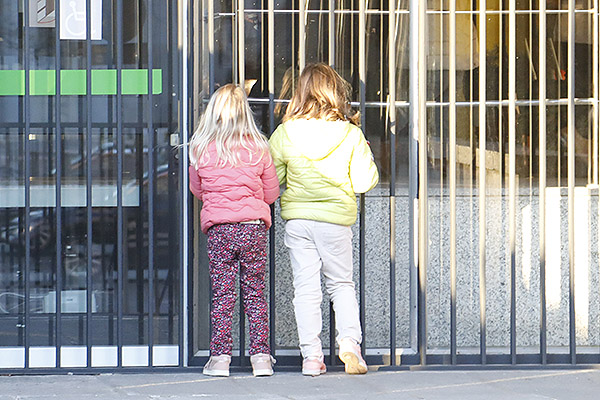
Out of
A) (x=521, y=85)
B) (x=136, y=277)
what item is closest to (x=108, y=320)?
(x=136, y=277)

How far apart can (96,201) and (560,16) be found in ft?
9.26

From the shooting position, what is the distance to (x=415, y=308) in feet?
17.6

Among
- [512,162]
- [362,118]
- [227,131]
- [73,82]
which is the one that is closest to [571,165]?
[512,162]

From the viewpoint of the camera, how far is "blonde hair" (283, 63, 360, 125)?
4.98m

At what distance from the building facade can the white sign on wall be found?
0.01m

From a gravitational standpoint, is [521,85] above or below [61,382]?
above

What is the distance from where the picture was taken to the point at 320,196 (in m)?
4.96

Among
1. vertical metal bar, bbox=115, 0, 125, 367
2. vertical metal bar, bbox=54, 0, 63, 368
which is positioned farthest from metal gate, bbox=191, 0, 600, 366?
vertical metal bar, bbox=54, 0, 63, 368

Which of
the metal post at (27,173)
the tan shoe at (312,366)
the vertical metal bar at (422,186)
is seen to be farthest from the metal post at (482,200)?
the metal post at (27,173)

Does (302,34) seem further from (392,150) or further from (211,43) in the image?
(392,150)

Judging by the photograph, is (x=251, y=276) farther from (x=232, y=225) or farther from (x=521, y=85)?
(x=521, y=85)

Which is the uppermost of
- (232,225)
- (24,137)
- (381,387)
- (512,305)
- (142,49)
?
(142,49)

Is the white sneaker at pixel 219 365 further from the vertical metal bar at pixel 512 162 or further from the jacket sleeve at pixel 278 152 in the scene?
the vertical metal bar at pixel 512 162

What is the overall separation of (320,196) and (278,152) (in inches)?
12.7
